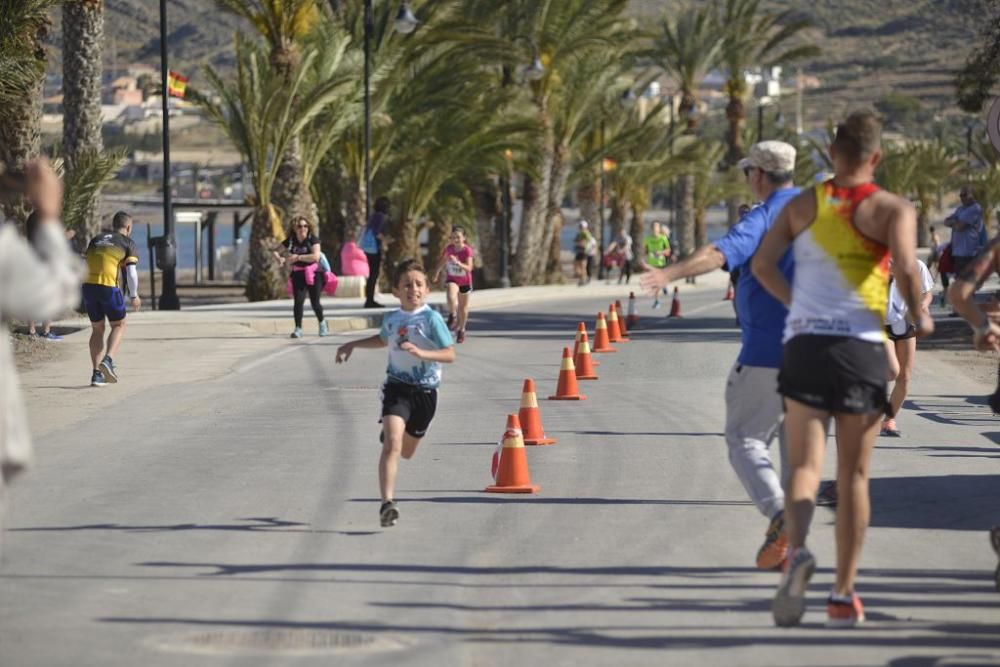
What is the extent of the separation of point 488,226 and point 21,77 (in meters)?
26.7

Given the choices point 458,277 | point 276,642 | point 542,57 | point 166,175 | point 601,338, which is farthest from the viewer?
point 542,57

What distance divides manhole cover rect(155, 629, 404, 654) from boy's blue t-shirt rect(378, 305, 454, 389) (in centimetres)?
286

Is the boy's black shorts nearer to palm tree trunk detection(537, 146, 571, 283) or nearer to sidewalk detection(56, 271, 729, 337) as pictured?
sidewalk detection(56, 271, 729, 337)

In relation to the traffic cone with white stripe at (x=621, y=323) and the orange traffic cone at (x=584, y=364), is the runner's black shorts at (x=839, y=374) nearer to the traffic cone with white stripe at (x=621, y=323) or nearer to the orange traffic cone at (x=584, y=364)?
the orange traffic cone at (x=584, y=364)

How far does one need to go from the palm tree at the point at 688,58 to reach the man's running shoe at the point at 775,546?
52.1 metres

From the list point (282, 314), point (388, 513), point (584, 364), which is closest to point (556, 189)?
point (282, 314)

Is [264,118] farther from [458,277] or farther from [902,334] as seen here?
[902,334]

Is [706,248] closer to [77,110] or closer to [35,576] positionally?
[35,576]

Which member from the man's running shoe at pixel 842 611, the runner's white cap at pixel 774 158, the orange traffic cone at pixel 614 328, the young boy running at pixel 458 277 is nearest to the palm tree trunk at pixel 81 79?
the young boy running at pixel 458 277

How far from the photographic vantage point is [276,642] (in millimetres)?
7023

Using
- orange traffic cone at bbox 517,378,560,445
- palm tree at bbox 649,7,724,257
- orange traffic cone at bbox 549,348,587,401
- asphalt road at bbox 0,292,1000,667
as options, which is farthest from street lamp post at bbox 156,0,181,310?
palm tree at bbox 649,7,724,257

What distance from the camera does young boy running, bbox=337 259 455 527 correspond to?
9.80 m

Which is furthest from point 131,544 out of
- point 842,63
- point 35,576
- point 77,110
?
point 842,63

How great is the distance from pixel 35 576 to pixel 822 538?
12.7ft
